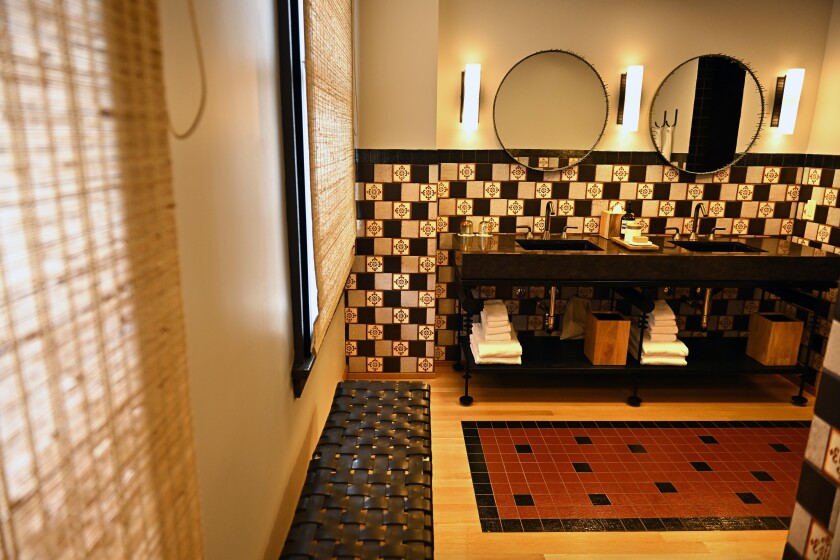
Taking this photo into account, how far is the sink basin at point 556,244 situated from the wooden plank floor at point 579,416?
2.96 feet

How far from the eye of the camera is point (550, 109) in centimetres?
389

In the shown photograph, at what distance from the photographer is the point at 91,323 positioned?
0.58m

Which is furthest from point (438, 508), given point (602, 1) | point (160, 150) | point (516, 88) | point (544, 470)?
point (602, 1)

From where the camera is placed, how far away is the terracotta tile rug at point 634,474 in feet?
8.52

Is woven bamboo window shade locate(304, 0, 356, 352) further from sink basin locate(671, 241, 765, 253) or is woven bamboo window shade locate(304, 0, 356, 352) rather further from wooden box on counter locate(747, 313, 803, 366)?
wooden box on counter locate(747, 313, 803, 366)

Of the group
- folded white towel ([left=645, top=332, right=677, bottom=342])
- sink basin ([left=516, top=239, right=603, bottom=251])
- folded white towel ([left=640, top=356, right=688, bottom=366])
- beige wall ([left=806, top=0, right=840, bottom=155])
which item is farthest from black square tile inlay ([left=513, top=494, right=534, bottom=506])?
beige wall ([left=806, top=0, right=840, bottom=155])

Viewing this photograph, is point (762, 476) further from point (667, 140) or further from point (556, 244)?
point (667, 140)

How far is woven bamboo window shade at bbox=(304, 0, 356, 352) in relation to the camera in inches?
72.7

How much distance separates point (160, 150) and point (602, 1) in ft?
12.5

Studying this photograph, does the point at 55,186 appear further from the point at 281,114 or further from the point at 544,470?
the point at 544,470

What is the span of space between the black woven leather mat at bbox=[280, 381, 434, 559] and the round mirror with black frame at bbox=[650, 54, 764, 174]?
2.70 metres

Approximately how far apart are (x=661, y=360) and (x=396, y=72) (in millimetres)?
2433

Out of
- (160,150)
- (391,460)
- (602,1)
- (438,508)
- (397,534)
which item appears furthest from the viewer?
(602,1)

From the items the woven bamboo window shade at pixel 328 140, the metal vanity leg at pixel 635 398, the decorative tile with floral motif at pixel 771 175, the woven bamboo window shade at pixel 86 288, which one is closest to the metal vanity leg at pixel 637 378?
the metal vanity leg at pixel 635 398
